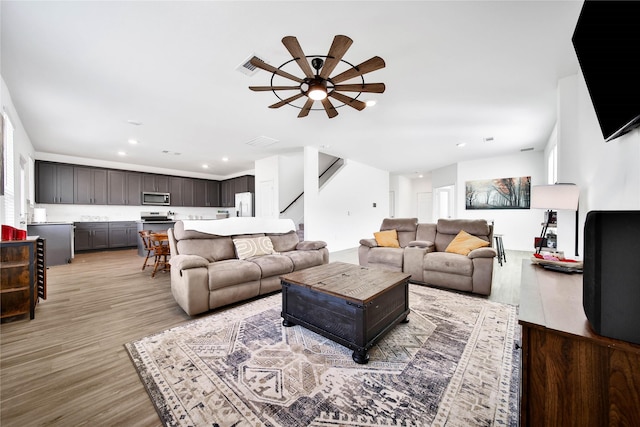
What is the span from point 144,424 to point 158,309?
170 centimetres

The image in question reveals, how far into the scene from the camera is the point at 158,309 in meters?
2.68

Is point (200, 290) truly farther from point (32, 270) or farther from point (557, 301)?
point (557, 301)

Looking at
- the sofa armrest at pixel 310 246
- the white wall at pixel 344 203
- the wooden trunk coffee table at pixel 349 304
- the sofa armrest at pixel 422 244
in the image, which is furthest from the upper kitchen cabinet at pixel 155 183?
the sofa armrest at pixel 422 244

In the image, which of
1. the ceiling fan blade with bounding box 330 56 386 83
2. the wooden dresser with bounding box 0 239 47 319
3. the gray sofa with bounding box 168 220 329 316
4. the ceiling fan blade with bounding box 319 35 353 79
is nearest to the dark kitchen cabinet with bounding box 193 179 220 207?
the gray sofa with bounding box 168 220 329 316

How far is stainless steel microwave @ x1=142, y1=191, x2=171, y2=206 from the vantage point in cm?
748

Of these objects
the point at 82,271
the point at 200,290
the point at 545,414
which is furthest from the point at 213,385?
the point at 82,271

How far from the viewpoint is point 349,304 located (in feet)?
5.99

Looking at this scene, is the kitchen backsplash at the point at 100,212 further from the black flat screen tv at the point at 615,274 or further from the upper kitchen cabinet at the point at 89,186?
the black flat screen tv at the point at 615,274

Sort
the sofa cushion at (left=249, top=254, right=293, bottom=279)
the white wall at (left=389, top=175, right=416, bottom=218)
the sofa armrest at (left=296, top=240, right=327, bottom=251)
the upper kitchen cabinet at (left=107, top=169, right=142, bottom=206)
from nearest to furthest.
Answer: the sofa cushion at (left=249, top=254, right=293, bottom=279)
the sofa armrest at (left=296, top=240, right=327, bottom=251)
the upper kitchen cabinet at (left=107, top=169, right=142, bottom=206)
the white wall at (left=389, top=175, right=416, bottom=218)

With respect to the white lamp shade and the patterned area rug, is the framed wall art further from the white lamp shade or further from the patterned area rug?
the patterned area rug

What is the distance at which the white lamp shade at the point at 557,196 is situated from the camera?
7.27ft

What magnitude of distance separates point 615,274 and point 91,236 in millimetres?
8993

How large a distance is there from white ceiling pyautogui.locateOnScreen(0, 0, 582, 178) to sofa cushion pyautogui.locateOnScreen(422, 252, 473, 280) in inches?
85.5

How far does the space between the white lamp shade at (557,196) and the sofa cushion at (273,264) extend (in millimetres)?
2790
